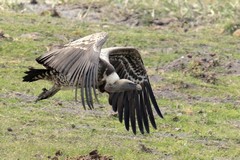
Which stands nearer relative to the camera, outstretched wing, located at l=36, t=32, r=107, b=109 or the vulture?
outstretched wing, located at l=36, t=32, r=107, b=109

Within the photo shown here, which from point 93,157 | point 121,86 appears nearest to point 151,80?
point 121,86

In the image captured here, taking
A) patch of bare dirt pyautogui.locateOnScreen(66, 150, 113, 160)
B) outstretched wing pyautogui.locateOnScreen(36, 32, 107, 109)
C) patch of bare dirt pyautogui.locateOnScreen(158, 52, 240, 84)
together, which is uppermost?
outstretched wing pyautogui.locateOnScreen(36, 32, 107, 109)

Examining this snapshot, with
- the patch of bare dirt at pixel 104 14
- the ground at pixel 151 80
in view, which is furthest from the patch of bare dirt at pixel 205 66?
the patch of bare dirt at pixel 104 14

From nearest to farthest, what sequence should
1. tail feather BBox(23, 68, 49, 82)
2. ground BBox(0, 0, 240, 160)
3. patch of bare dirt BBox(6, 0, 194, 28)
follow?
1. tail feather BBox(23, 68, 49, 82)
2. ground BBox(0, 0, 240, 160)
3. patch of bare dirt BBox(6, 0, 194, 28)

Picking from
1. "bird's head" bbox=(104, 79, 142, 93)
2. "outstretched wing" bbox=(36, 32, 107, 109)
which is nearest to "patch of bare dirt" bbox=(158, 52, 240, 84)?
"bird's head" bbox=(104, 79, 142, 93)

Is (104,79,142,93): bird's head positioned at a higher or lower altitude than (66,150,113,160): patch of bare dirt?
higher

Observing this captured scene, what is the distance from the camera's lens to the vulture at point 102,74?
29.8 feet

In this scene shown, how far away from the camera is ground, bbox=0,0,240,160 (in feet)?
37.9

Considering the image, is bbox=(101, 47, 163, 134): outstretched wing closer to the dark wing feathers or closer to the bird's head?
the dark wing feathers

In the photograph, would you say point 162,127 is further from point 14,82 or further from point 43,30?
point 43,30

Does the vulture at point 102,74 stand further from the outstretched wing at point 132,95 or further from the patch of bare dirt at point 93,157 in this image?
the patch of bare dirt at point 93,157

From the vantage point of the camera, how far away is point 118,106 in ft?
36.2

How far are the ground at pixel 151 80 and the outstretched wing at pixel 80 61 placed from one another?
1.37 metres

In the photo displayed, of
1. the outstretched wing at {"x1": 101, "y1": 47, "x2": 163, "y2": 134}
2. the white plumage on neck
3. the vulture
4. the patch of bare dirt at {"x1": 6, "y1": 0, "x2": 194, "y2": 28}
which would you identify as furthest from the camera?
the patch of bare dirt at {"x1": 6, "y1": 0, "x2": 194, "y2": 28}
